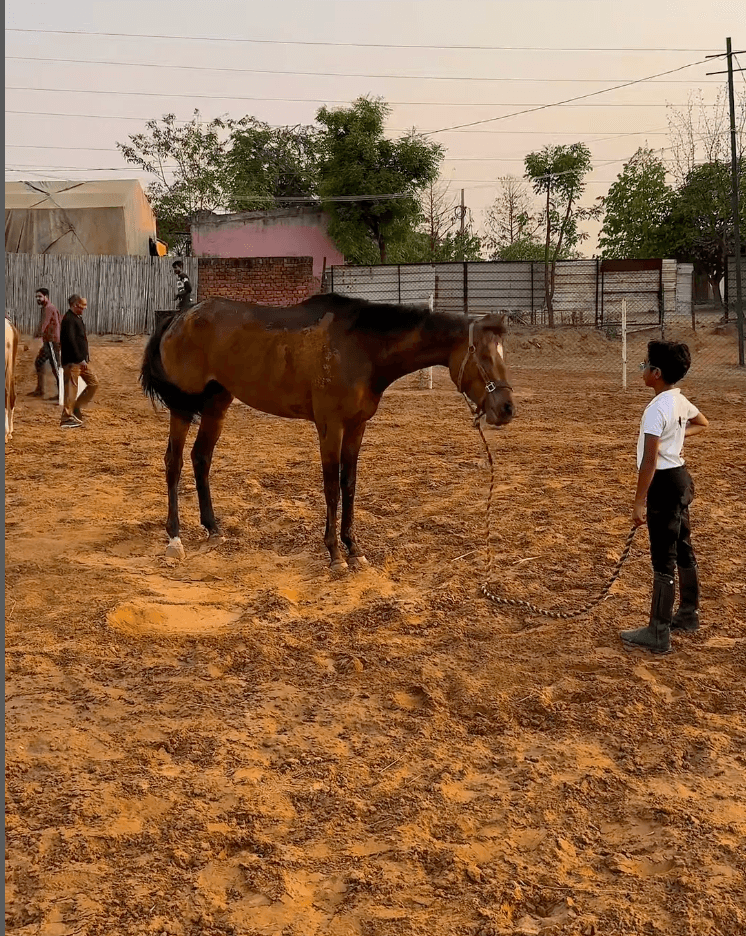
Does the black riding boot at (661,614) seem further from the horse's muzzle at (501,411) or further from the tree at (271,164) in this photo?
the tree at (271,164)

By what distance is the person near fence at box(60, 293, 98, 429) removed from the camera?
11.0 m

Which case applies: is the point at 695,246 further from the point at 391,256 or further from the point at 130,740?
the point at 130,740

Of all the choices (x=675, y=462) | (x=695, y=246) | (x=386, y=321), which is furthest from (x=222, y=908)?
(x=695, y=246)

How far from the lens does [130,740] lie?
12.5 feet

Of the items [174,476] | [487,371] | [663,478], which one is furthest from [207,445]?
[663,478]

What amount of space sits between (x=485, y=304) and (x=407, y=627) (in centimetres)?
2218

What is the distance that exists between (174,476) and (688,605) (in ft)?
12.9

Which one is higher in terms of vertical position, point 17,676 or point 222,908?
point 17,676

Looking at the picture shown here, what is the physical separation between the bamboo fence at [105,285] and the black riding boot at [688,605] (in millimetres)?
18705

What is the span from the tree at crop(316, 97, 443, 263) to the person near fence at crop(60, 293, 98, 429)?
20489 millimetres

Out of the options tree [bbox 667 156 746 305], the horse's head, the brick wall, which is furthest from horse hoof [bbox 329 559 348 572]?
tree [bbox 667 156 746 305]

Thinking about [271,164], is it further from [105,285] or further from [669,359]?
[669,359]

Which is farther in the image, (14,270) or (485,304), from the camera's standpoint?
(485,304)

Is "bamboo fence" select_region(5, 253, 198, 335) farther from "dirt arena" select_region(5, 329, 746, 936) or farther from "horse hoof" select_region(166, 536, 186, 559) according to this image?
"horse hoof" select_region(166, 536, 186, 559)
